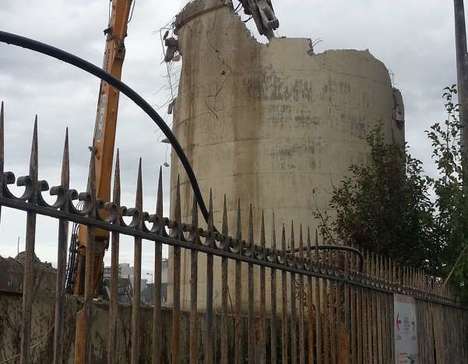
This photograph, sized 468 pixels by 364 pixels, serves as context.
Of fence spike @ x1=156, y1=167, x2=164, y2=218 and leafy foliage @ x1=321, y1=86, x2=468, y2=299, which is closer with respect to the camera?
fence spike @ x1=156, y1=167, x2=164, y2=218

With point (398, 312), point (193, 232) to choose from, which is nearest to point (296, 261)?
point (193, 232)

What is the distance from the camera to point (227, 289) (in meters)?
4.26

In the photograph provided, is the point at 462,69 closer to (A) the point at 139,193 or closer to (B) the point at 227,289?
(B) the point at 227,289

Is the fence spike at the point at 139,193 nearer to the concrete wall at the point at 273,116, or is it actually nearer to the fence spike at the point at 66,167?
the fence spike at the point at 66,167

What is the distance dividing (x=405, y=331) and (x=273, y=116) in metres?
10.4

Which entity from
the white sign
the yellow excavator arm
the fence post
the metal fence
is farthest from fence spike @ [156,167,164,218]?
the yellow excavator arm

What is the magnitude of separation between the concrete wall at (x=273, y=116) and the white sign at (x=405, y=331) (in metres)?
8.88

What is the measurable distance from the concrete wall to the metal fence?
8.40m

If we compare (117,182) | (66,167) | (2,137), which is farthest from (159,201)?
(2,137)

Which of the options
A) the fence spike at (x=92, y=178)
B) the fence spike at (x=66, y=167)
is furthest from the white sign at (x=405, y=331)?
the fence spike at (x=66, y=167)

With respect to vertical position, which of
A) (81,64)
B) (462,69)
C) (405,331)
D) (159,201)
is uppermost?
(462,69)

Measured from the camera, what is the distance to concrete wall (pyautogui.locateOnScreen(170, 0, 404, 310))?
17.3 m

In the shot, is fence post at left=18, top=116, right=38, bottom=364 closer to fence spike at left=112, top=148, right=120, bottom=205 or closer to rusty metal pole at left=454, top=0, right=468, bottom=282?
fence spike at left=112, top=148, right=120, bottom=205

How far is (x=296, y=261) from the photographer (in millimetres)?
5109
